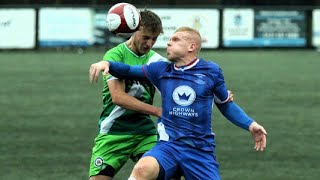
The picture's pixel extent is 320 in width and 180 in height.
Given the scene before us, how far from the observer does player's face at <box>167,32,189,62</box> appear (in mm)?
6406

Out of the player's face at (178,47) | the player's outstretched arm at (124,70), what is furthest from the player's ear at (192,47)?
the player's outstretched arm at (124,70)

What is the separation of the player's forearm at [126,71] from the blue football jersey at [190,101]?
222 mm

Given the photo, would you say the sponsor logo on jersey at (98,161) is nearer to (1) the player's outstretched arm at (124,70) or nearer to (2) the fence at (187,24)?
(1) the player's outstretched arm at (124,70)

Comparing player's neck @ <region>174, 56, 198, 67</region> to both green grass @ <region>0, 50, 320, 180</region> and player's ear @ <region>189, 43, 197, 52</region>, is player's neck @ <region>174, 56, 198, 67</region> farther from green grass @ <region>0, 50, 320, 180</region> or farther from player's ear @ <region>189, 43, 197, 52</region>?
green grass @ <region>0, 50, 320, 180</region>

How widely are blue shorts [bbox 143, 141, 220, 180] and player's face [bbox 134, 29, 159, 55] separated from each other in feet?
3.08

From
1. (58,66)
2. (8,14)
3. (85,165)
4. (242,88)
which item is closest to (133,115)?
(85,165)

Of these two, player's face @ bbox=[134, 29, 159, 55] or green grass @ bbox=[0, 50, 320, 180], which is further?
green grass @ bbox=[0, 50, 320, 180]

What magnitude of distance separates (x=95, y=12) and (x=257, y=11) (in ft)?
20.8

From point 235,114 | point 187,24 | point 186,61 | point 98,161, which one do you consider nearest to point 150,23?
point 186,61

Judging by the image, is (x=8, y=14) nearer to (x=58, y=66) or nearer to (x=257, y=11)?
(x=58, y=66)

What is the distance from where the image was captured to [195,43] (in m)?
6.45

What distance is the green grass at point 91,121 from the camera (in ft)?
33.1

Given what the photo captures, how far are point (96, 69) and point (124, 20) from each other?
2.62ft

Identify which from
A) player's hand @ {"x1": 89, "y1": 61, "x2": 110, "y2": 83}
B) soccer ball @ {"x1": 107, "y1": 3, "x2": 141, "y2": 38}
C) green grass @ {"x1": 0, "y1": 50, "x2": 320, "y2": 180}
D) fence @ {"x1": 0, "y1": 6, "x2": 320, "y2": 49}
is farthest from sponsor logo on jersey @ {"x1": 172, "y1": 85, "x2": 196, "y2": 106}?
fence @ {"x1": 0, "y1": 6, "x2": 320, "y2": 49}
